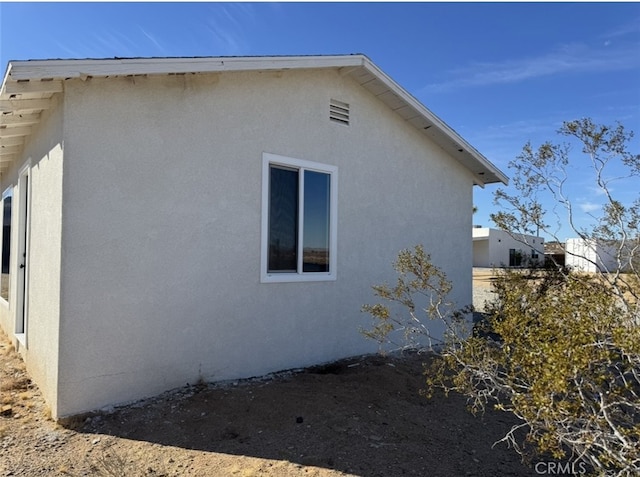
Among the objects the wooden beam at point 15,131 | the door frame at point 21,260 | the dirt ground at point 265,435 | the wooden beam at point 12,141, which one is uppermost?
the wooden beam at point 15,131

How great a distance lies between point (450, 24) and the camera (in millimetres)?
8656

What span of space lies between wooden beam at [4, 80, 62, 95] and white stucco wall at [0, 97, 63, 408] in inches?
7.3

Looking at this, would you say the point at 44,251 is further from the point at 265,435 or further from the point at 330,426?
the point at 330,426

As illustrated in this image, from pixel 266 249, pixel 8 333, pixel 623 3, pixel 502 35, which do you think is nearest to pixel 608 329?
pixel 266 249

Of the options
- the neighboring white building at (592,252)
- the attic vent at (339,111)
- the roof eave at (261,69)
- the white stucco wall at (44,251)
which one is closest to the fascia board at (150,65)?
the roof eave at (261,69)

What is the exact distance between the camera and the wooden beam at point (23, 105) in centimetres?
509

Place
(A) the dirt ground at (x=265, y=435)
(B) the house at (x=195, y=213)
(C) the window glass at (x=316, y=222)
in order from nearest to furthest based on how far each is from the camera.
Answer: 1. (A) the dirt ground at (x=265, y=435)
2. (B) the house at (x=195, y=213)
3. (C) the window glass at (x=316, y=222)

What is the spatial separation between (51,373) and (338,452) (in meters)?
3.24

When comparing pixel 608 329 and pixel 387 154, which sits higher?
pixel 387 154

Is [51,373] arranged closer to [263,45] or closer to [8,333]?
[8,333]

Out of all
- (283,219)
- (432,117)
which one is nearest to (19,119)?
(283,219)

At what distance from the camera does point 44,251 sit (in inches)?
207

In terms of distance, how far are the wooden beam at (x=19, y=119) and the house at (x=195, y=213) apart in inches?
1.6

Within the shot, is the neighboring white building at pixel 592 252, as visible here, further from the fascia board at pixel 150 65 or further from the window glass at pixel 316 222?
the fascia board at pixel 150 65
